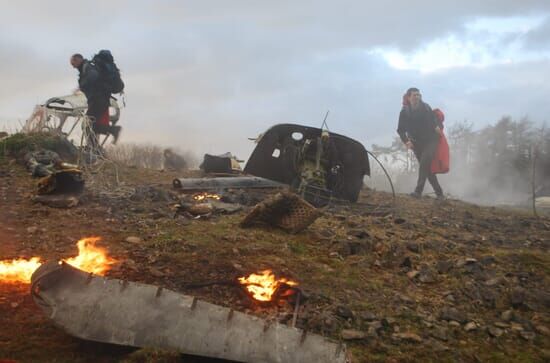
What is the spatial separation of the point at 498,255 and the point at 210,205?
4.05 m

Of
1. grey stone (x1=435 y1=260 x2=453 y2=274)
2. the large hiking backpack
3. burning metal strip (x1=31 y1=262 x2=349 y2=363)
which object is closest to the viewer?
burning metal strip (x1=31 y1=262 x2=349 y2=363)

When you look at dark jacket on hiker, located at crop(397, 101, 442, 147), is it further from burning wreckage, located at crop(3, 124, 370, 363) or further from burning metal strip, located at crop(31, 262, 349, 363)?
burning metal strip, located at crop(31, 262, 349, 363)

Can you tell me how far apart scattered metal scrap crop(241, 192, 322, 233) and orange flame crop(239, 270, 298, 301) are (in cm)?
178

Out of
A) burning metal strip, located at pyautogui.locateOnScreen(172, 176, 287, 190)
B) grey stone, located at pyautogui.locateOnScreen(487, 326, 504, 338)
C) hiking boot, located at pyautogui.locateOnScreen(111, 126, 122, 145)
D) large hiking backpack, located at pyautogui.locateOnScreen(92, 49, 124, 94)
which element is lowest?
grey stone, located at pyautogui.locateOnScreen(487, 326, 504, 338)

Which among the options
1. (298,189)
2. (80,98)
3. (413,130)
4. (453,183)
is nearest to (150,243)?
(298,189)

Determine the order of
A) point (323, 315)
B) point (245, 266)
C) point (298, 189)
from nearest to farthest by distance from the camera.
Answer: point (323, 315) < point (245, 266) < point (298, 189)

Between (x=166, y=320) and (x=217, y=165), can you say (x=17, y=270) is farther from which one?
(x=217, y=165)

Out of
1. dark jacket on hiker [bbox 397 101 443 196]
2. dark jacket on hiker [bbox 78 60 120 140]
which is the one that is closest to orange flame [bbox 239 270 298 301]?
dark jacket on hiker [bbox 78 60 120 140]

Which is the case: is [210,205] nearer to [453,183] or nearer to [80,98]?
[80,98]

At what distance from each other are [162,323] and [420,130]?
9.75 meters

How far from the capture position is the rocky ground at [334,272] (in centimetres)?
338

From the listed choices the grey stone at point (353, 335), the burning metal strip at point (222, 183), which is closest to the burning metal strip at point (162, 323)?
the grey stone at point (353, 335)

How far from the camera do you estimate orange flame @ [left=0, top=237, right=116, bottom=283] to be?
12.8 ft

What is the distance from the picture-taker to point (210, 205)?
7047mm
